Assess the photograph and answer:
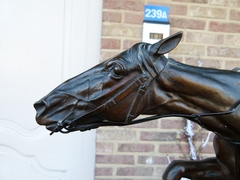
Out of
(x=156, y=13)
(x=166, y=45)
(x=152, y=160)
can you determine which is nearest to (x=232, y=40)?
(x=156, y=13)

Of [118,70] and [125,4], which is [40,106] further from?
[125,4]

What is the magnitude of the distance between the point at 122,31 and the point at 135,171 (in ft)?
2.87

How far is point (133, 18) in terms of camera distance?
1.95 meters

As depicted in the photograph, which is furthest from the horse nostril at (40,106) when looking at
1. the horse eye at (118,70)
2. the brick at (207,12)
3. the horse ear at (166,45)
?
the brick at (207,12)

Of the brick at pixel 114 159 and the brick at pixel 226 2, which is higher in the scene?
the brick at pixel 226 2

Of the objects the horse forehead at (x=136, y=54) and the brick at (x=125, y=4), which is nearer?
the horse forehead at (x=136, y=54)

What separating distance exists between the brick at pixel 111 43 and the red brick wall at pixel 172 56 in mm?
12

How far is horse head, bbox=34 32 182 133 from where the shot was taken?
1101 millimetres

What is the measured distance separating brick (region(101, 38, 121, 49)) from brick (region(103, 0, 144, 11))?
0.19 meters

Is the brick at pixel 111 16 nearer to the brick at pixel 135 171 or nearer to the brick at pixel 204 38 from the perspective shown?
the brick at pixel 204 38

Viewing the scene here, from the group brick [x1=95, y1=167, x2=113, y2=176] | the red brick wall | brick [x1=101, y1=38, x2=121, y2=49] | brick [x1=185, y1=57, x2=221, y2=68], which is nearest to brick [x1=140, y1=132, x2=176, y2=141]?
the red brick wall

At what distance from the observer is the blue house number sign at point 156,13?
196cm

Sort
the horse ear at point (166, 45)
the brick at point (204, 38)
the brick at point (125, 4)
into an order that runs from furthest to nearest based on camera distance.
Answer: the brick at point (204, 38) → the brick at point (125, 4) → the horse ear at point (166, 45)

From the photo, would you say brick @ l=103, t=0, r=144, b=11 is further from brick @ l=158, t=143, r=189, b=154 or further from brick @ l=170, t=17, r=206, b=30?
brick @ l=158, t=143, r=189, b=154
